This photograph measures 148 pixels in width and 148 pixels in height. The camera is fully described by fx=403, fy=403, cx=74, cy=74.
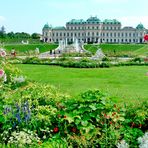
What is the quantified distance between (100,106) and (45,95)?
1891mm

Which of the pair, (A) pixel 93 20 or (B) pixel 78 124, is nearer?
(B) pixel 78 124

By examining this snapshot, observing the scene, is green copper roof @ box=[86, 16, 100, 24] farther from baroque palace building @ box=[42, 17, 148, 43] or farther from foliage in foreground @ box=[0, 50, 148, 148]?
foliage in foreground @ box=[0, 50, 148, 148]

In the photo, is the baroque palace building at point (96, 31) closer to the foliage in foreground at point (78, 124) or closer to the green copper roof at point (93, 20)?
the green copper roof at point (93, 20)

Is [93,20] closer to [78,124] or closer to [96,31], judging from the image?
[96,31]

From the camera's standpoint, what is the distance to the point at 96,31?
124 meters

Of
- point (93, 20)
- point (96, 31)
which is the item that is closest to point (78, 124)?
point (96, 31)

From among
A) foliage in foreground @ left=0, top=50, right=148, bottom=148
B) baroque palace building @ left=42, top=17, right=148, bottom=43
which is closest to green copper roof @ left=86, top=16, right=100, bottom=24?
baroque palace building @ left=42, top=17, right=148, bottom=43

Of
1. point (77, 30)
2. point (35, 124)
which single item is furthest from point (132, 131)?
point (77, 30)

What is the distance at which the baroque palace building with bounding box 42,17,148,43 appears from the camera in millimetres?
123062

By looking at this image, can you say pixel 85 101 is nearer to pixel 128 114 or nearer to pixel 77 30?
pixel 128 114

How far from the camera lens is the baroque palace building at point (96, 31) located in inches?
4845

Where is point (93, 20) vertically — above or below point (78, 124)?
above

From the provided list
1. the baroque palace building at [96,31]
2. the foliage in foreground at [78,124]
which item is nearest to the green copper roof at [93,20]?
the baroque palace building at [96,31]

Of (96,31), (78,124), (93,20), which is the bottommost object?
(78,124)
